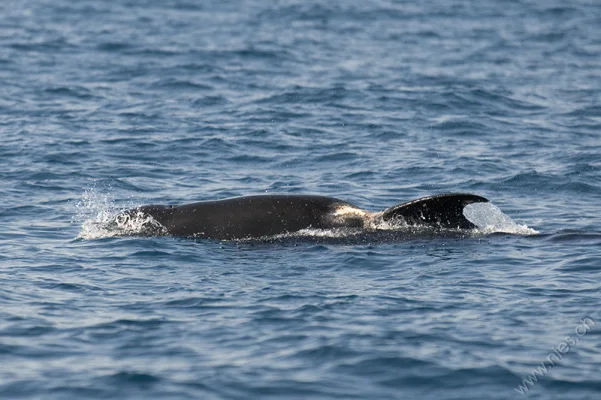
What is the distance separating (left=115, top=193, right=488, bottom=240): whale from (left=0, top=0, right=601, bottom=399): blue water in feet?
0.89

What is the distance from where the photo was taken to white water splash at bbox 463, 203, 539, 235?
1504 centimetres

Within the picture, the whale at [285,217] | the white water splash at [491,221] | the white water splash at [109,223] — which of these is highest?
the whale at [285,217]

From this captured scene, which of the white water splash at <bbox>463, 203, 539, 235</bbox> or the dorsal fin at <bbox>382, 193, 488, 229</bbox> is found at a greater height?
the dorsal fin at <bbox>382, 193, 488, 229</bbox>

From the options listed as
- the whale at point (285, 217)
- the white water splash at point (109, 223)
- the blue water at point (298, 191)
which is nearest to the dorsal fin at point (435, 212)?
the whale at point (285, 217)

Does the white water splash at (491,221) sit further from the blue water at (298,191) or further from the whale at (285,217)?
the whale at (285,217)

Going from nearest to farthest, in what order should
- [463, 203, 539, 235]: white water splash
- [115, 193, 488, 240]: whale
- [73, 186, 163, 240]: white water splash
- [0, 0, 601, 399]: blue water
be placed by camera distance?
[0, 0, 601, 399]: blue water → [115, 193, 488, 240]: whale → [463, 203, 539, 235]: white water splash → [73, 186, 163, 240]: white water splash

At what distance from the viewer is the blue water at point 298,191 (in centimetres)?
1030

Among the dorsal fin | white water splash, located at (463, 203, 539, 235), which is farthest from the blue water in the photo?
the dorsal fin

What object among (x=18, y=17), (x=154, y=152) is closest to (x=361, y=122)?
(x=154, y=152)

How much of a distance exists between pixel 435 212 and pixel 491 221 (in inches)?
60.9

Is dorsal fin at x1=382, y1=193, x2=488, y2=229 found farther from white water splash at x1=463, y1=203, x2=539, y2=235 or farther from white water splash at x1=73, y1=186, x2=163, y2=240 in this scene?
white water splash at x1=73, y1=186, x2=163, y2=240

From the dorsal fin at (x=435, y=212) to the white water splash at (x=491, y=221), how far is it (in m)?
0.48

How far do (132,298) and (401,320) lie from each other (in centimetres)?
306

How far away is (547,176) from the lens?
63.5 feet
